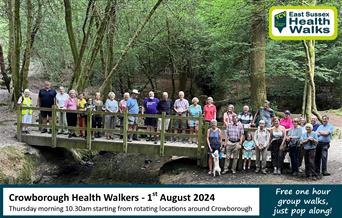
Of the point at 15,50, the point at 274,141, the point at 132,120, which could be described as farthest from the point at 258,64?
the point at 15,50

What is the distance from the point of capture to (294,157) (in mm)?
11125

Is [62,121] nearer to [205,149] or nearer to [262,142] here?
[205,149]

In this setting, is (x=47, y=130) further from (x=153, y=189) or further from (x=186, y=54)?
(x=186, y=54)

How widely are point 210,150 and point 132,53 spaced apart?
43.0ft

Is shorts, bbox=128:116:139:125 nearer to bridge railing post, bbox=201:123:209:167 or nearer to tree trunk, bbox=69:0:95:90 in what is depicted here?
bridge railing post, bbox=201:123:209:167

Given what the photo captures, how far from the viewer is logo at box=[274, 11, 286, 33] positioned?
1220 cm

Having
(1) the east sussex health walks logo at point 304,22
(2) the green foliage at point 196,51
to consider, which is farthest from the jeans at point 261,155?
(2) the green foliage at point 196,51

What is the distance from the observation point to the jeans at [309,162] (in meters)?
10.8

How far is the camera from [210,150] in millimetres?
11648

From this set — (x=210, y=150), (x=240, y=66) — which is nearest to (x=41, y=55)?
(x=240, y=66)

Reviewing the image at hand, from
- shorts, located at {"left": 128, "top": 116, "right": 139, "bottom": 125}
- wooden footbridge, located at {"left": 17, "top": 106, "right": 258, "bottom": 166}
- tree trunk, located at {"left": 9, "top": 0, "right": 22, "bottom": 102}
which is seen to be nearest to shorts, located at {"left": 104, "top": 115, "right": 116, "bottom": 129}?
wooden footbridge, located at {"left": 17, "top": 106, "right": 258, "bottom": 166}

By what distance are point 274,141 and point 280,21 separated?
3.52m

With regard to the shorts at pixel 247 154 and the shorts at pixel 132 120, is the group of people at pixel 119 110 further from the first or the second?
the shorts at pixel 247 154

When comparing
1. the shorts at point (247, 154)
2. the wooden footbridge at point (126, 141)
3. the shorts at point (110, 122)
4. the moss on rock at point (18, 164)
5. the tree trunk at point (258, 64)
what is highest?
the tree trunk at point (258, 64)
